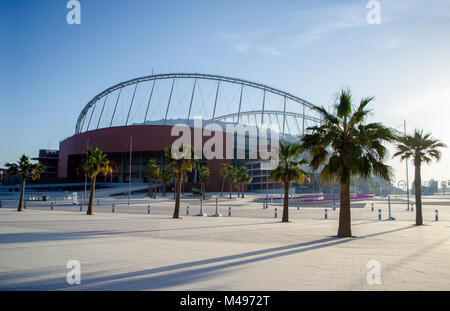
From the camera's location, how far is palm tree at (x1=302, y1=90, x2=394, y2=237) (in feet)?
50.4

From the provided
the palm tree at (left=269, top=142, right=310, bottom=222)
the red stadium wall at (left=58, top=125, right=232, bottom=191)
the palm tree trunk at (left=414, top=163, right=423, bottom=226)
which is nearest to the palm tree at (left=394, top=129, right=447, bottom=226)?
the palm tree trunk at (left=414, top=163, right=423, bottom=226)

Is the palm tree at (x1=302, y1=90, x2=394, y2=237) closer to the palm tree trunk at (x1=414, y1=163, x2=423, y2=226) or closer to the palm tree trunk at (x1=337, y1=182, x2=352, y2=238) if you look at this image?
the palm tree trunk at (x1=337, y1=182, x2=352, y2=238)

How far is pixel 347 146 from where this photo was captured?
612 inches

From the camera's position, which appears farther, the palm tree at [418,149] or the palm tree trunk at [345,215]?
the palm tree at [418,149]

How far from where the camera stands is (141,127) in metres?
96.7

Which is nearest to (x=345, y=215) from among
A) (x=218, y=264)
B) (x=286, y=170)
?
(x=218, y=264)

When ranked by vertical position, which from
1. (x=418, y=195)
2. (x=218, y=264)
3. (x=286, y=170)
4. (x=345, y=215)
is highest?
(x=286, y=170)

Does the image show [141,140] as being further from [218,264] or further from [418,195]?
[218,264]

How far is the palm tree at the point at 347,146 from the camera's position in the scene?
50.4ft

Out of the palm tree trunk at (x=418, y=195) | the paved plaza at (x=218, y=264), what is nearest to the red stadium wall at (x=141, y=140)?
the palm tree trunk at (x=418, y=195)

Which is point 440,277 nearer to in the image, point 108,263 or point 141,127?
point 108,263

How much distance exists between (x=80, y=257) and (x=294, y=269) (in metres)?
6.55

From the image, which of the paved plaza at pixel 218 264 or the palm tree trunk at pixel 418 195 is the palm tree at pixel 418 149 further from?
the paved plaza at pixel 218 264

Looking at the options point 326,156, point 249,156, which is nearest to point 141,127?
point 249,156
